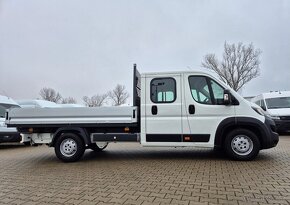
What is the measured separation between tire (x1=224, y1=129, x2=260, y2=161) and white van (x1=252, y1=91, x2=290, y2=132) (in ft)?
27.3

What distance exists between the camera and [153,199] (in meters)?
4.62

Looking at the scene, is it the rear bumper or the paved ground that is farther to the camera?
the rear bumper

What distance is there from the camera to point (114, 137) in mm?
8180

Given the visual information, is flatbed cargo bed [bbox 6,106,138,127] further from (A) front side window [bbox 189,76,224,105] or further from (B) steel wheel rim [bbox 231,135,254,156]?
(B) steel wheel rim [bbox 231,135,254,156]

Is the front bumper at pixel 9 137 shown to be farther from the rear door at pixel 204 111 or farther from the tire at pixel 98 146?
the rear door at pixel 204 111

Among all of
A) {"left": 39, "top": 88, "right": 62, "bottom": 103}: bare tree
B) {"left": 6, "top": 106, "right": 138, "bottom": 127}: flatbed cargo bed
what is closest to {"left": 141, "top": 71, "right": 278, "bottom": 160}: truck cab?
{"left": 6, "top": 106, "right": 138, "bottom": 127}: flatbed cargo bed

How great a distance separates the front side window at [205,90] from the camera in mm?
7852

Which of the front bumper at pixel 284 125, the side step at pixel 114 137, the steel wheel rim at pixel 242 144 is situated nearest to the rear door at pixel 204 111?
the steel wheel rim at pixel 242 144

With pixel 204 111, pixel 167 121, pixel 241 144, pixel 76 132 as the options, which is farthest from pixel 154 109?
pixel 241 144

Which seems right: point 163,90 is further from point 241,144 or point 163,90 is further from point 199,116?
point 241,144

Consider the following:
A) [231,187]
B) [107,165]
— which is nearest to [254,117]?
[231,187]

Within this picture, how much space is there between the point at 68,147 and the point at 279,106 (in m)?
12.7

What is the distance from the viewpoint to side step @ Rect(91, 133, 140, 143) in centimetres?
811

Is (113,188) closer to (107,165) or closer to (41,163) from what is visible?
(107,165)
